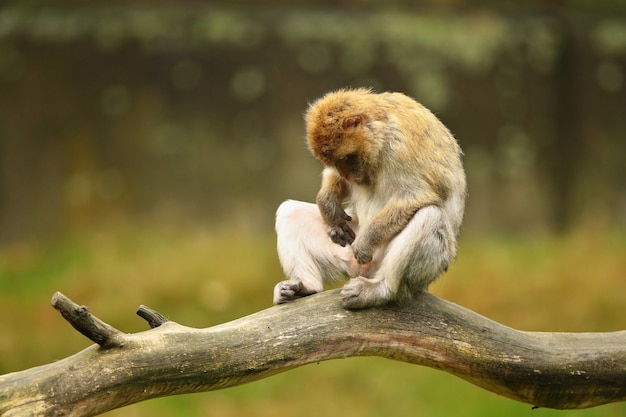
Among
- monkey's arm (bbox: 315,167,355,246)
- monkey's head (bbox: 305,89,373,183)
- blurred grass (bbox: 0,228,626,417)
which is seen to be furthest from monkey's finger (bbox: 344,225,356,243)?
blurred grass (bbox: 0,228,626,417)

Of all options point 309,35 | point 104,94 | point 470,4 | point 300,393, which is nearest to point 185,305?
point 300,393

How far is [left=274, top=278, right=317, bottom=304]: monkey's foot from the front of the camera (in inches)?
234

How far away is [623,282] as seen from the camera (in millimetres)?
11172

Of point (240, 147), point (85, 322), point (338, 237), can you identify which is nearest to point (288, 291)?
point (338, 237)

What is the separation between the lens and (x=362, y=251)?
19.9ft

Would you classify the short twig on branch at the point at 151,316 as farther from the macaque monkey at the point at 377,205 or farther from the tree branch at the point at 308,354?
the macaque monkey at the point at 377,205

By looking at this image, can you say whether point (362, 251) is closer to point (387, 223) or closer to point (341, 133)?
point (387, 223)

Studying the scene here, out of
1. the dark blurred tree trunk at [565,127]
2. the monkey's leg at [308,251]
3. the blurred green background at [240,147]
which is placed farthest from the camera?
the dark blurred tree trunk at [565,127]

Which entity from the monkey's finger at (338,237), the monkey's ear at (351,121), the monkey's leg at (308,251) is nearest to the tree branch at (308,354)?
the monkey's leg at (308,251)

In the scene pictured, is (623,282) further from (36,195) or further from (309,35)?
(36,195)

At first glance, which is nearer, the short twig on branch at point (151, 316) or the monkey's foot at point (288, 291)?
the short twig on branch at point (151, 316)

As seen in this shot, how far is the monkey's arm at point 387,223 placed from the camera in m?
5.96

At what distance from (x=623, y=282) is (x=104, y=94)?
6662 millimetres

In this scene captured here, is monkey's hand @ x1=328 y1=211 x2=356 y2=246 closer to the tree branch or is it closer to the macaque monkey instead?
the macaque monkey
